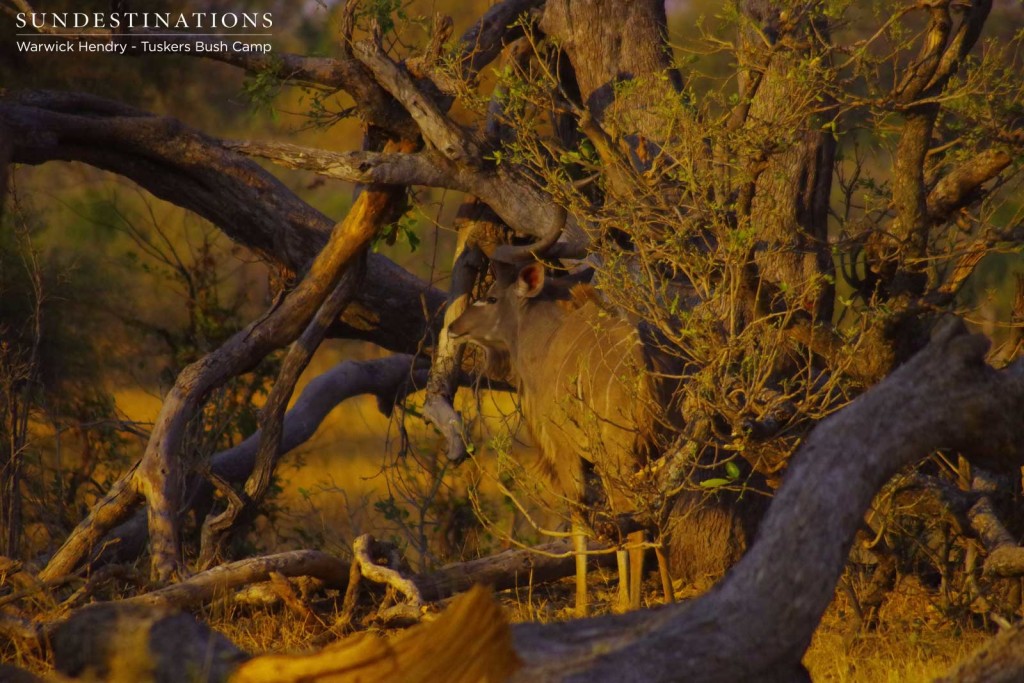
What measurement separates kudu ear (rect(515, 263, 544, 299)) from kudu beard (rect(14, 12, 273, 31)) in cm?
240

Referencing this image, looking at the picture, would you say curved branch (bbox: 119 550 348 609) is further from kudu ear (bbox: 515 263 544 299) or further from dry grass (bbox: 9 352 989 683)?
kudu ear (bbox: 515 263 544 299)

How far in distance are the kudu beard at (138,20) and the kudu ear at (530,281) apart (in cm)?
240

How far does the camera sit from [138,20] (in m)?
7.95

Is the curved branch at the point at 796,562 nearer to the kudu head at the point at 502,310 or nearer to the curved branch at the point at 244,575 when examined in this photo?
the curved branch at the point at 244,575

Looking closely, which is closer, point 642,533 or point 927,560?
point 642,533

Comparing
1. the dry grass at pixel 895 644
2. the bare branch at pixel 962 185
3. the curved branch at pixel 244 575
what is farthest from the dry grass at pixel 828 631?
the bare branch at pixel 962 185

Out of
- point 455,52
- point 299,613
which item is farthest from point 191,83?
point 299,613

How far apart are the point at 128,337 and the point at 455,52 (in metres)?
6.09

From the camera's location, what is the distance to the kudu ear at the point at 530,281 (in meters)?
5.99

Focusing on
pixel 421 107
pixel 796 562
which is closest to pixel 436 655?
pixel 796 562

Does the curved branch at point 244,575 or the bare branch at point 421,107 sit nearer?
the curved branch at point 244,575

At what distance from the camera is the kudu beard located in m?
6.20

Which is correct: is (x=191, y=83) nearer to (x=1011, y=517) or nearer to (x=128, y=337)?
(x=128, y=337)

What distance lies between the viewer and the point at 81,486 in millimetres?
8828
